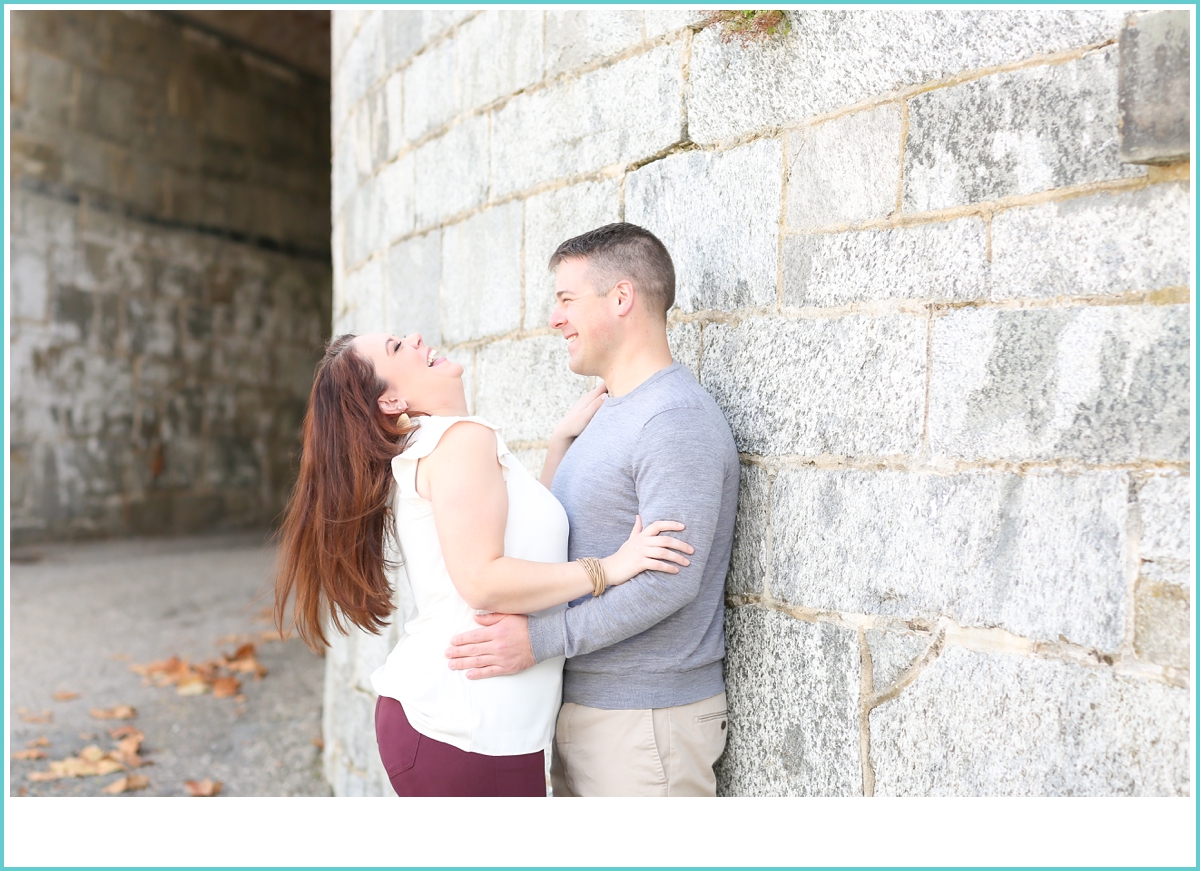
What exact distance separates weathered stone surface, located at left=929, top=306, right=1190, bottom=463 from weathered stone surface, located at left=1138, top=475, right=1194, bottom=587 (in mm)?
50

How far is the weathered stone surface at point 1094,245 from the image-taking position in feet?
4.84

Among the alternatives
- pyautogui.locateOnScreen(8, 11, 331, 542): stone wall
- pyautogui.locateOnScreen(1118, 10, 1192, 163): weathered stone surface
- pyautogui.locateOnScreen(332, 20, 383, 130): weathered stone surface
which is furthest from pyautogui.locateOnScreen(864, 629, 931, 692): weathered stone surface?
pyautogui.locateOnScreen(8, 11, 331, 542): stone wall

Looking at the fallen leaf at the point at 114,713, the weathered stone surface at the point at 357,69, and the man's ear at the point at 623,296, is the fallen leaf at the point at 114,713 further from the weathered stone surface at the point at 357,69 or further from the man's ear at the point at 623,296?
the man's ear at the point at 623,296

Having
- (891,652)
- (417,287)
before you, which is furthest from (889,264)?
(417,287)

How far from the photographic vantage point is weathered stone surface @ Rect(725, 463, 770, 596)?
2.05 m

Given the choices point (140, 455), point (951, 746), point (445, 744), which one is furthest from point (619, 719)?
point (140, 455)

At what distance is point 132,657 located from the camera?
5.80m

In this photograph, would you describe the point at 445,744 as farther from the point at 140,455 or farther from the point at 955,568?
the point at 140,455

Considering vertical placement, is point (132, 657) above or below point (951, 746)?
below

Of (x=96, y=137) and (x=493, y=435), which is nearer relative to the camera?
(x=493, y=435)

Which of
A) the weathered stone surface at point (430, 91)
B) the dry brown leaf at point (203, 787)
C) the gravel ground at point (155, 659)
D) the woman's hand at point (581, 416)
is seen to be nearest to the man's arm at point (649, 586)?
the woman's hand at point (581, 416)

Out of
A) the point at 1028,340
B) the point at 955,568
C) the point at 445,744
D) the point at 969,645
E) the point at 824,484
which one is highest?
the point at 1028,340

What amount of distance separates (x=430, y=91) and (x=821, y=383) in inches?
89.4

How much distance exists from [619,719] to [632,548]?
0.41m
